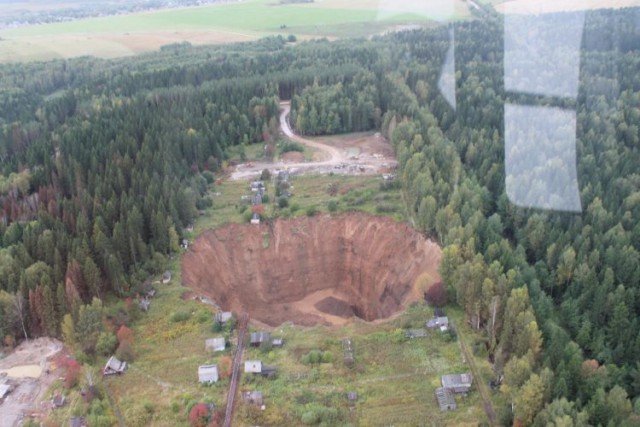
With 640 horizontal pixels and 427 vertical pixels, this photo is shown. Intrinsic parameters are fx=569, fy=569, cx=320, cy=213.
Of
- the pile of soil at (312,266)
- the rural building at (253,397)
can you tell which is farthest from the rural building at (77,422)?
the pile of soil at (312,266)

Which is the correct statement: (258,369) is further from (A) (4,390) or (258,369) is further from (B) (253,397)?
(A) (4,390)

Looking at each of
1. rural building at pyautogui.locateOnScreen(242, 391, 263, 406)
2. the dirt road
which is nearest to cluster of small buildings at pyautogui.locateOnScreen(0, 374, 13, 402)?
rural building at pyautogui.locateOnScreen(242, 391, 263, 406)

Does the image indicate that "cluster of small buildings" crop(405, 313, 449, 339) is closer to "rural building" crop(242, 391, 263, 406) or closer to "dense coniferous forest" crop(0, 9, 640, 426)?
"dense coniferous forest" crop(0, 9, 640, 426)

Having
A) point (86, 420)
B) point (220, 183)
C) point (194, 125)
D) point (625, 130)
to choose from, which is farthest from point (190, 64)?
point (86, 420)

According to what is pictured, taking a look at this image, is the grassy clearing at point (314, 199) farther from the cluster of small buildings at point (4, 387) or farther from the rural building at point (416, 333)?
the cluster of small buildings at point (4, 387)

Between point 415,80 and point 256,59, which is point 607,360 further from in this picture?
point 256,59

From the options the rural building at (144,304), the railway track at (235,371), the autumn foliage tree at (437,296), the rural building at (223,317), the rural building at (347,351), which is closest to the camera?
the railway track at (235,371)
